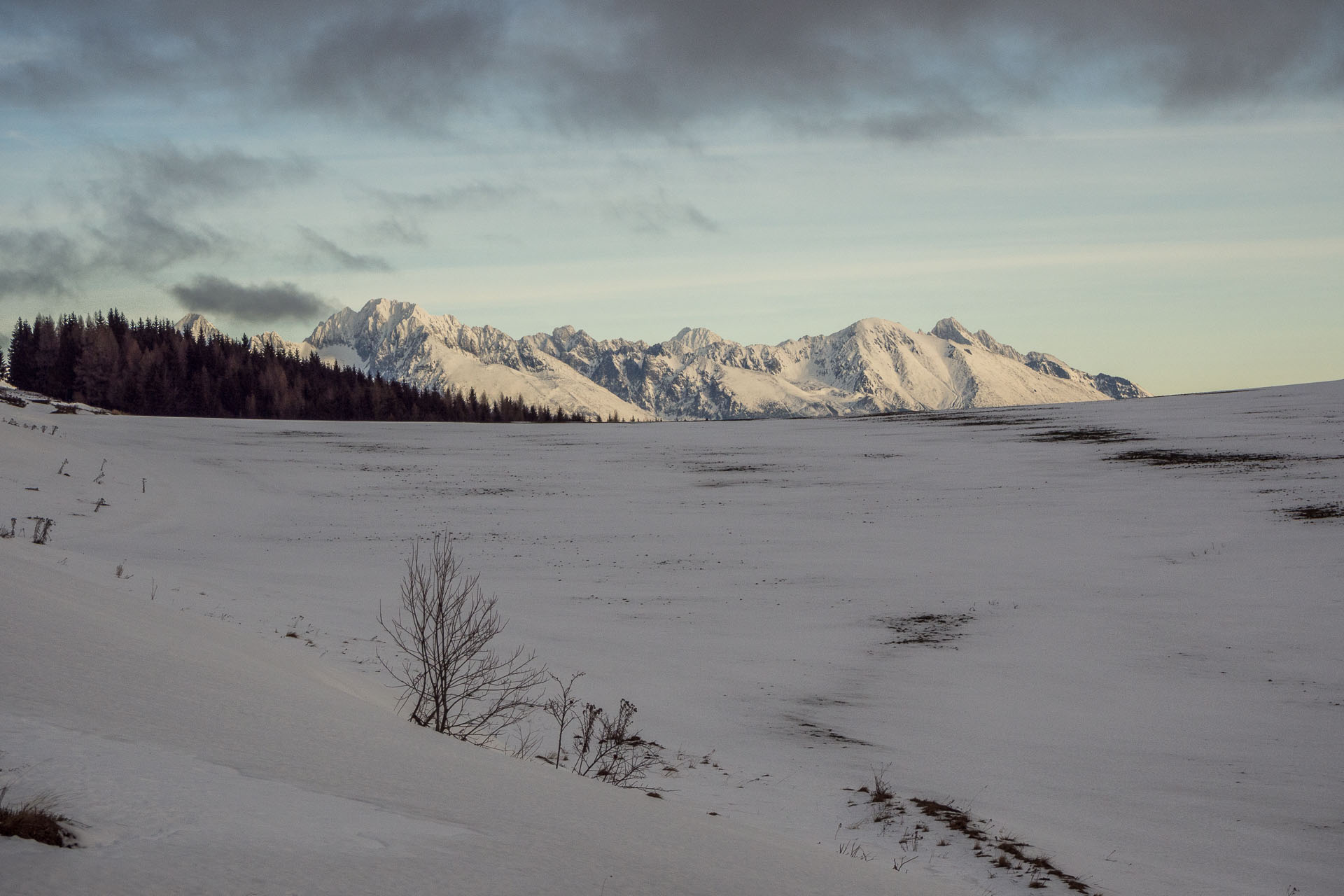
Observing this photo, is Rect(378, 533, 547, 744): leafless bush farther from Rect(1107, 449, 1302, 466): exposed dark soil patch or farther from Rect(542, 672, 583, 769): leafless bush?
Rect(1107, 449, 1302, 466): exposed dark soil patch

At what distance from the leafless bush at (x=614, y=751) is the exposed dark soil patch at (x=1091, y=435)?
155 feet

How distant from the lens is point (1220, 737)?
13.2 m

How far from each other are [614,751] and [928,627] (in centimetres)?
1208

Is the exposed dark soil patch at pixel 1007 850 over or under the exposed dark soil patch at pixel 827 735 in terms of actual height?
over

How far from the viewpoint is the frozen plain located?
4.51m

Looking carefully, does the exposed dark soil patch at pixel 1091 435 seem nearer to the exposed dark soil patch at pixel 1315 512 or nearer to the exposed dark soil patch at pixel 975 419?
the exposed dark soil patch at pixel 975 419

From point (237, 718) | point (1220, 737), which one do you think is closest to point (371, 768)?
point (237, 718)

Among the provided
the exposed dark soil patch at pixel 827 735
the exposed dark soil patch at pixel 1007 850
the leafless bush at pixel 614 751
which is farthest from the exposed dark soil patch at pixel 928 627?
the exposed dark soil patch at pixel 1007 850

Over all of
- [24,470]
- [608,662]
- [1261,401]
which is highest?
[1261,401]

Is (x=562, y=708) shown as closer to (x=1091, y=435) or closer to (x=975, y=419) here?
(x=1091, y=435)

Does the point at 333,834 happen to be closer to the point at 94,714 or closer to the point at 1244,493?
the point at 94,714

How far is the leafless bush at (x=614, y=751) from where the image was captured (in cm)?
972

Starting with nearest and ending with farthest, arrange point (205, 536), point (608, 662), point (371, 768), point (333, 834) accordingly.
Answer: point (333, 834)
point (371, 768)
point (608, 662)
point (205, 536)

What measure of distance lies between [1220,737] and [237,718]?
44.3 feet
